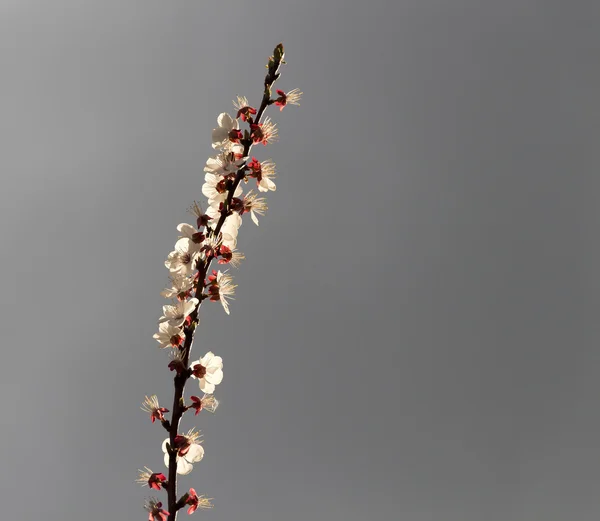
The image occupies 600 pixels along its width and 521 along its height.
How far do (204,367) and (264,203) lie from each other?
2.11 feet

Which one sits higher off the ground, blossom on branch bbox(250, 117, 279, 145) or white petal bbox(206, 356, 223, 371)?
blossom on branch bbox(250, 117, 279, 145)

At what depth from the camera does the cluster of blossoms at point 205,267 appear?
7.19 feet

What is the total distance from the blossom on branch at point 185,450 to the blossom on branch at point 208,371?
19 cm

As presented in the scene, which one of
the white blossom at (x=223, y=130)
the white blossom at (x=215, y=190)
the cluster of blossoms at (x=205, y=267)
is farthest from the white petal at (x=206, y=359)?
the white blossom at (x=223, y=130)

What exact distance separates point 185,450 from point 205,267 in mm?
620

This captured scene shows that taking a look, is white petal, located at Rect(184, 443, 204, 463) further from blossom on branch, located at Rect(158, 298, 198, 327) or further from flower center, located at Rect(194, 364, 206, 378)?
blossom on branch, located at Rect(158, 298, 198, 327)

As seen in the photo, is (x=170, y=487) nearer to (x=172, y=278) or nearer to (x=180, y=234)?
(x=172, y=278)

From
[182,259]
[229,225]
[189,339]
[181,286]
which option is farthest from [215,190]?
[189,339]

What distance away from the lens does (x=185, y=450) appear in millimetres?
2211

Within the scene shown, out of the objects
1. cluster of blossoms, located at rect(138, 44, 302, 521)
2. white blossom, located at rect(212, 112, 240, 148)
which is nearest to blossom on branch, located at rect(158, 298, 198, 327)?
cluster of blossoms, located at rect(138, 44, 302, 521)

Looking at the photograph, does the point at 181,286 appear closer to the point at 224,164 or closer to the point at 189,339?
the point at 189,339

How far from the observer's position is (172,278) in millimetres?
2268

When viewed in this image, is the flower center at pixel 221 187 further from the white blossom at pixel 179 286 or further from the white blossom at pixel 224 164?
the white blossom at pixel 179 286

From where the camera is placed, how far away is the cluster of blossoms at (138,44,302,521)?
2.19m
